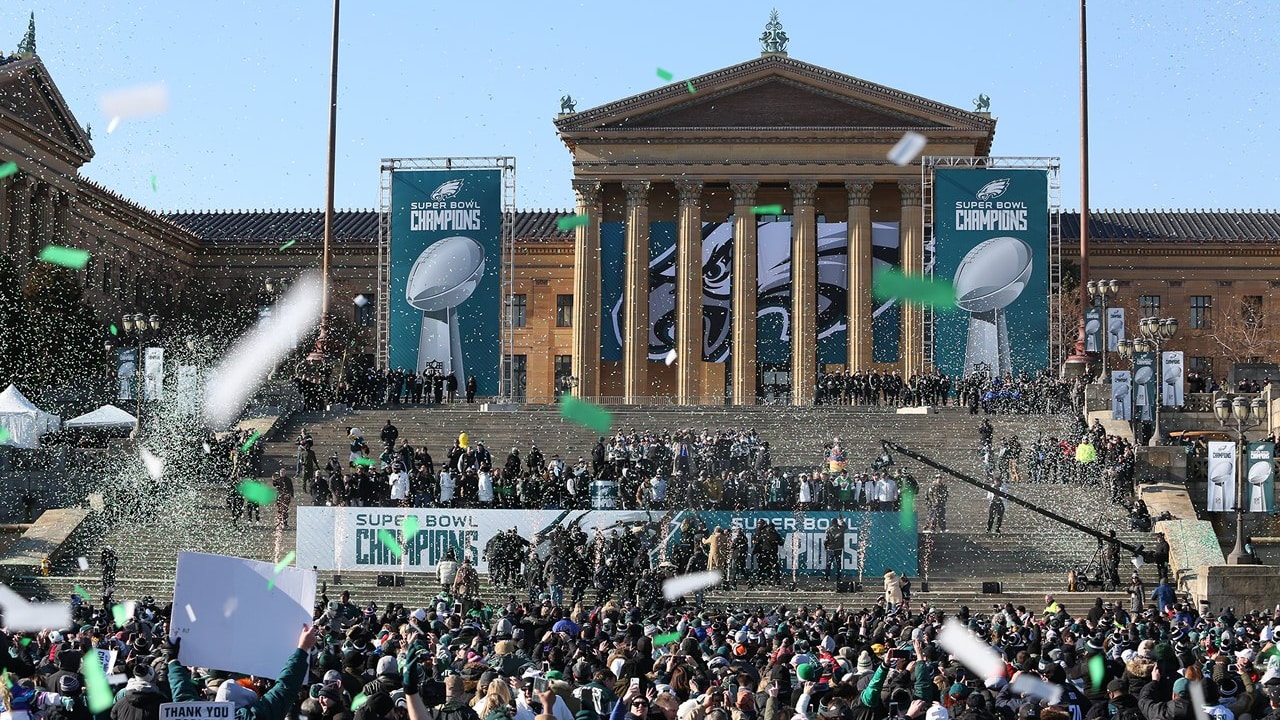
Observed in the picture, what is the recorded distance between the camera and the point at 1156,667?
44.4 ft

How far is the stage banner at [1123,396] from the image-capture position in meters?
44.5

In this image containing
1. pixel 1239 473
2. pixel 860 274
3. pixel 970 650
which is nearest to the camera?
pixel 970 650

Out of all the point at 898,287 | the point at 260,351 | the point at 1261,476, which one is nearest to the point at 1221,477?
the point at 1261,476

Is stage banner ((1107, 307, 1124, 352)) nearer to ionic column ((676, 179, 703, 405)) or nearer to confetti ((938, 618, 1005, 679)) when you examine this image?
ionic column ((676, 179, 703, 405))

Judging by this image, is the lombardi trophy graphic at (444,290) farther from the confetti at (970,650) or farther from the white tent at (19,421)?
the confetti at (970,650)

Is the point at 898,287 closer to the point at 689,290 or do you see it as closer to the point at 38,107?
the point at 689,290

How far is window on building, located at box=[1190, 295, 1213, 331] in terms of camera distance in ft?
251

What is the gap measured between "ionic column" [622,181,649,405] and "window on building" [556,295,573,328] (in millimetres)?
11596

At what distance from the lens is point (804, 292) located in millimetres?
64312

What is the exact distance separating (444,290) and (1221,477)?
24290 millimetres

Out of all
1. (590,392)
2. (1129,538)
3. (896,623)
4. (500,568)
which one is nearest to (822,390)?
(590,392)

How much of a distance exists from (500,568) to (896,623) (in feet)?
40.0

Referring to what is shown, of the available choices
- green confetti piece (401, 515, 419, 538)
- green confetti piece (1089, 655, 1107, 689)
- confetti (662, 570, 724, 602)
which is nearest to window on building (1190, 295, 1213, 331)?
confetti (662, 570, 724, 602)

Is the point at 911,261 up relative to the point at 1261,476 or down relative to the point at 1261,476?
up
